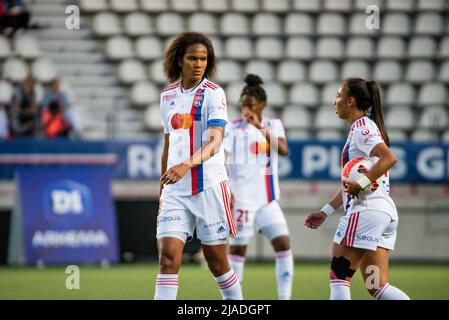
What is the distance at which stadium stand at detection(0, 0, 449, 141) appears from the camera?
63.5 feet

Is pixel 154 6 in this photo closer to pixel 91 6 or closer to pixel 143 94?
pixel 91 6

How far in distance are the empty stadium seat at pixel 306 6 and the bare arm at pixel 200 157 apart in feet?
47.8

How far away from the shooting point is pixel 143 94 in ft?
63.3

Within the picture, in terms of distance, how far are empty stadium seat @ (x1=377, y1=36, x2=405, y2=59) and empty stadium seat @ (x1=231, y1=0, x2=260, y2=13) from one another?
301 centimetres

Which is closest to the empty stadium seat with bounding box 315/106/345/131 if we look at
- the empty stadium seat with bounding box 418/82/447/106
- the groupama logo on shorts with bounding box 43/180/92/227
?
the empty stadium seat with bounding box 418/82/447/106

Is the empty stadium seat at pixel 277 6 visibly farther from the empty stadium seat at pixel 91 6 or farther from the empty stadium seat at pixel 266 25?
the empty stadium seat at pixel 91 6

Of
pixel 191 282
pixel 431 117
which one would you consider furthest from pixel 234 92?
pixel 191 282

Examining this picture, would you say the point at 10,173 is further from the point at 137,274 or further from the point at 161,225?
the point at 161,225

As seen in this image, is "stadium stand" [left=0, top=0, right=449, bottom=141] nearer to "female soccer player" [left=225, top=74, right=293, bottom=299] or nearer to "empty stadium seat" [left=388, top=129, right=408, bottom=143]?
"empty stadium seat" [left=388, top=129, right=408, bottom=143]

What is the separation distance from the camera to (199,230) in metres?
6.59

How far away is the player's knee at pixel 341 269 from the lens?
6.41m
